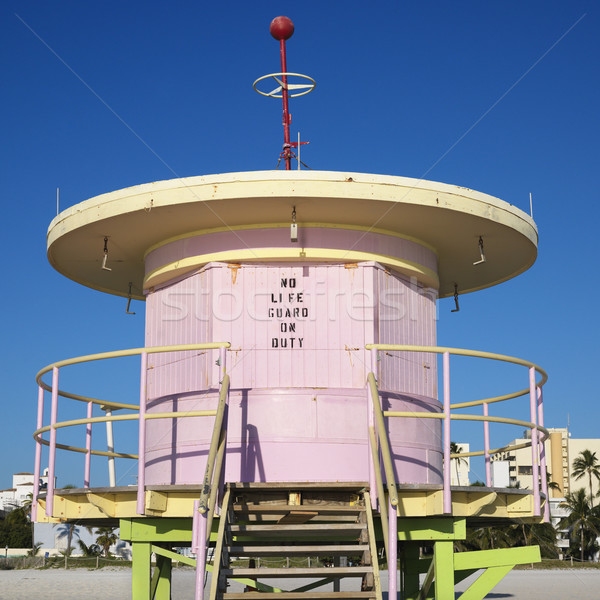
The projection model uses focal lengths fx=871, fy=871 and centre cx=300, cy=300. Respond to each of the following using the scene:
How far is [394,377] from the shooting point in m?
10.4

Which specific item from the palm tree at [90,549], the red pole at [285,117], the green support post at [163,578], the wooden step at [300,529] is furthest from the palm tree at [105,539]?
the wooden step at [300,529]

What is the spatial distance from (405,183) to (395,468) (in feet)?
10.6

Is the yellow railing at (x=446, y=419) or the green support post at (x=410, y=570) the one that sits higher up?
the yellow railing at (x=446, y=419)

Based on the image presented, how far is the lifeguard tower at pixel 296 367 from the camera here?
29.2 ft

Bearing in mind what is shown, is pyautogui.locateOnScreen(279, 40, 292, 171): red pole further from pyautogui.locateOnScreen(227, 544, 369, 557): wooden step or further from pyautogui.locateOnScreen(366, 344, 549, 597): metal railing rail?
pyautogui.locateOnScreen(227, 544, 369, 557): wooden step

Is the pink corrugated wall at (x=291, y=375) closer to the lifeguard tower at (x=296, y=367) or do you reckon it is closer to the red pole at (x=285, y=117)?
the lifeguard tower at (x=296, y=367)

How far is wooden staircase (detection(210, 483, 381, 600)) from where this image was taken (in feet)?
24.5

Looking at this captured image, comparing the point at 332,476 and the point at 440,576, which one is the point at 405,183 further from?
A: the point at 440,576

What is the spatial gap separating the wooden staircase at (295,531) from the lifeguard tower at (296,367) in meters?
0.04

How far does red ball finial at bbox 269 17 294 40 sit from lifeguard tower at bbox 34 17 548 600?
70 cm

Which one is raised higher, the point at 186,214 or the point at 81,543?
the point at 186,214

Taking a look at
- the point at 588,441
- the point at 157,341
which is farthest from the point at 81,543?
the point at 157,341

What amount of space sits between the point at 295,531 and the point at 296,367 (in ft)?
8.29

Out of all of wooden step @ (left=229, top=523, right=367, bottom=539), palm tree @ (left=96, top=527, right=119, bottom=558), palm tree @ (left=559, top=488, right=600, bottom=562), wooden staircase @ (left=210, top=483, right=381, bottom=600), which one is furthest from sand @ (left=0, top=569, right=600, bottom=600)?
palm tree @ (left=96, top=527, right=119, bottom=558)
